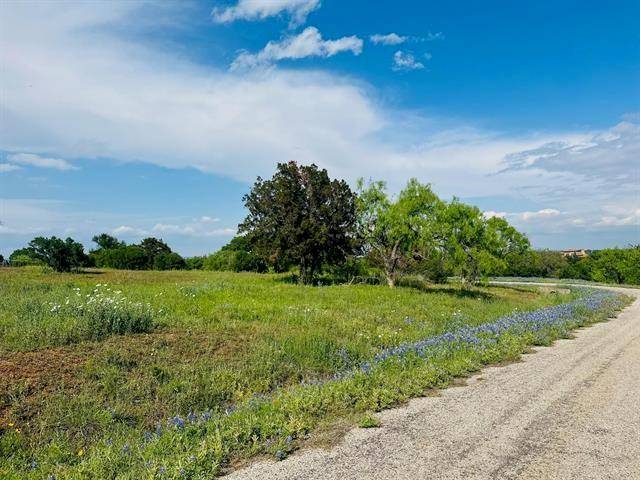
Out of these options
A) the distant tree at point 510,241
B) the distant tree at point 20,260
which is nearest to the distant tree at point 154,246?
the distant tree at point 20,260

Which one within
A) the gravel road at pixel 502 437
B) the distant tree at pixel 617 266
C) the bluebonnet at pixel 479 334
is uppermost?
the distant tree at pixel 617 266

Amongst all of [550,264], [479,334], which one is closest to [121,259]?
[479,334]

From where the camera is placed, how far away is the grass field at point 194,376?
5367 mm

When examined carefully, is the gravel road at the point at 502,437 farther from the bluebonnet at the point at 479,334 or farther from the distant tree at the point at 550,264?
the distant tree at the point at 550,264

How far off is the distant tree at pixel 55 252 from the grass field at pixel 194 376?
55.9 feet

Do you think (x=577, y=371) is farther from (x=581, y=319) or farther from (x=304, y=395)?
(x=581, y=319)

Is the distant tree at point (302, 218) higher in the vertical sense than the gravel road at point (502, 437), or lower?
higher

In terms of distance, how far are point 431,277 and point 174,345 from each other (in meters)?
41.4

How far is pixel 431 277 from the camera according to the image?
158ft

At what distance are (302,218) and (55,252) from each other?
17516 mm

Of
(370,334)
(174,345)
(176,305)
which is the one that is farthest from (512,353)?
(176,305)

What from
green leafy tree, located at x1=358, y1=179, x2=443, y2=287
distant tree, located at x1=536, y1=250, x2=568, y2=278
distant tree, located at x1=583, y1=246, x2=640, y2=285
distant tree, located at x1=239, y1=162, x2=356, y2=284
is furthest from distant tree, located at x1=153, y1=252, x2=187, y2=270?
distant tree, located at x1=536, y1=250, x2=568, y2=278

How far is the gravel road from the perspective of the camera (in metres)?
4.63

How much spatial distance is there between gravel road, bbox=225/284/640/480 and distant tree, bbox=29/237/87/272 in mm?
30815
